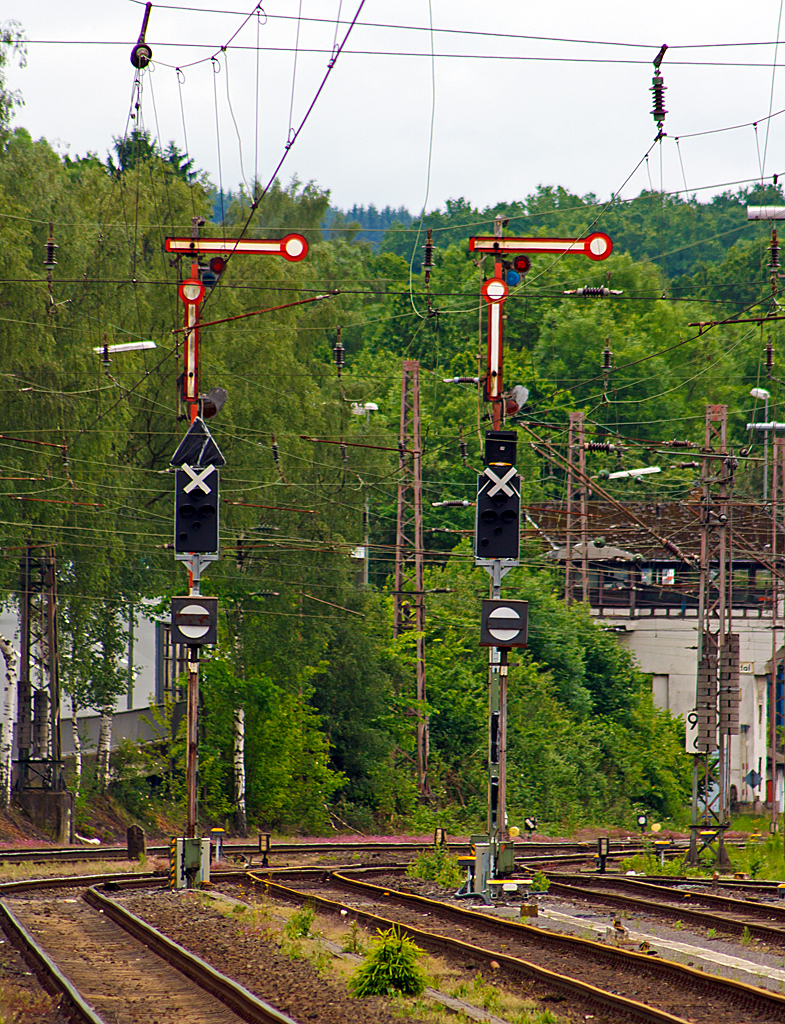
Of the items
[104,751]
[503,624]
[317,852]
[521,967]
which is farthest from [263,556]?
[521,967]

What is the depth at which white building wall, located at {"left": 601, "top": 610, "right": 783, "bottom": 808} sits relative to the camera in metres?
57.7

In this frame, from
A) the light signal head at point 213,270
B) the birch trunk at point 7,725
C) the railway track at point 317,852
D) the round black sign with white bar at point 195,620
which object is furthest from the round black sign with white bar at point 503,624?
the birch trunk at point 7,725

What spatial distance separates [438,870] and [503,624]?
557 cm

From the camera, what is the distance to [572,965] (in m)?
12.9

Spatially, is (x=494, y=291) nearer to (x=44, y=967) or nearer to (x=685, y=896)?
(x=685, y=896)

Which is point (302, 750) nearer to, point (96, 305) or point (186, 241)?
point (96, 305)

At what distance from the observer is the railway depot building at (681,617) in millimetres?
57531

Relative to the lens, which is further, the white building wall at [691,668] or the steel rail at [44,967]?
the white building wall at [691,668]

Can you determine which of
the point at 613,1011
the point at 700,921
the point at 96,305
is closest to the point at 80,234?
the point at 96,305

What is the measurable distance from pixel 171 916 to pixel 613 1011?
24.1 ft

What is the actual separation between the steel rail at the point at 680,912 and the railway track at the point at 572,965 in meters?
2.43

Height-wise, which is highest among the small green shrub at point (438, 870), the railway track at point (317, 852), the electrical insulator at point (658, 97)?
the electrical insulator at point (658, 97)

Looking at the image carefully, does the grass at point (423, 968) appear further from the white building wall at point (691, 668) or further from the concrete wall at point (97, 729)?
the white building wall at point (691, 668)

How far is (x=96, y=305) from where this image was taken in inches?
1411
